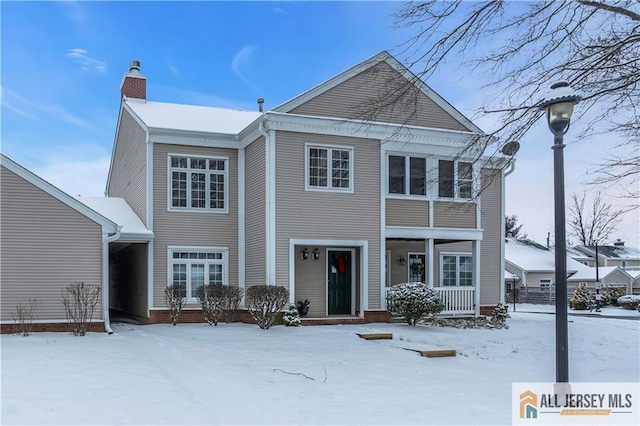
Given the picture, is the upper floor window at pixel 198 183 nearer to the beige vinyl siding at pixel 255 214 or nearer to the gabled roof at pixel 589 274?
the beige vinyl siding at pixel 255 214

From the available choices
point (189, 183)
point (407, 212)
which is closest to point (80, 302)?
point (189, 183)

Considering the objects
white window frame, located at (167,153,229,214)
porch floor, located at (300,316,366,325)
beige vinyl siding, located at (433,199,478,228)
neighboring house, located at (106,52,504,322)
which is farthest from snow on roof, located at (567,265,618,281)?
white window frame, located at (167,153,229,214)

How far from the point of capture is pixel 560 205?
5.84m

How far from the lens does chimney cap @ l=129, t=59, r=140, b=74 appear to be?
18.8m

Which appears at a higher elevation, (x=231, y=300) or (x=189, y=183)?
(x=189, y=183)

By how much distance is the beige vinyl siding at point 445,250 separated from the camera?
17.6 m

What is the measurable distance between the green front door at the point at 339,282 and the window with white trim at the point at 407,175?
234 centimetres

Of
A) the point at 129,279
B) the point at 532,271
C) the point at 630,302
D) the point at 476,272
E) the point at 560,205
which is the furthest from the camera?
the point at 532,271

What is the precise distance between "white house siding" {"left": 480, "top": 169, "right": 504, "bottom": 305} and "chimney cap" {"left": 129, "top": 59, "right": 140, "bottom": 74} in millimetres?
12100

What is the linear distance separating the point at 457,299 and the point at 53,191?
36.4ft

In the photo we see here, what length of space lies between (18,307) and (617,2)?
12.4 m

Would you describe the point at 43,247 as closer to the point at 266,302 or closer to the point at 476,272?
the point at 266,302

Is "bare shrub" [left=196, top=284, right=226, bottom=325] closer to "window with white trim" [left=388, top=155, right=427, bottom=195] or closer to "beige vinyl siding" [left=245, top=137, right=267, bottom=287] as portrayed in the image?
"beige vinyl siding" [left=245, top=137, right=267, bottom=287]

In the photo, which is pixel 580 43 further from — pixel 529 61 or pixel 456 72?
pixel 456 72
